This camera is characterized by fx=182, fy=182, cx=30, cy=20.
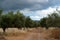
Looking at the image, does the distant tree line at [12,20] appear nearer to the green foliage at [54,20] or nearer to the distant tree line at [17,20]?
the distant tree line at [17,20]

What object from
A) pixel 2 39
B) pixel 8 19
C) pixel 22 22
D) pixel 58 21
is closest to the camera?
pixel 2 39

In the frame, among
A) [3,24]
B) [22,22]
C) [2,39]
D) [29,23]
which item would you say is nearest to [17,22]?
[22,22]

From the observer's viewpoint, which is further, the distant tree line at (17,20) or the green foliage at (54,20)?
the green foliage at (54,20)

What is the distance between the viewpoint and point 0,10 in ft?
111

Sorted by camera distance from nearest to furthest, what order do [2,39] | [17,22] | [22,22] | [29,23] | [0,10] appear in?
[2,39] < [0,10] < [17,22] < [22,22] < [29,23]

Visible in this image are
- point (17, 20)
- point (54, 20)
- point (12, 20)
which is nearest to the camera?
point (54, 20)

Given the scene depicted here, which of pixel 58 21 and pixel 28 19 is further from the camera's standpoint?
pixel 28 19

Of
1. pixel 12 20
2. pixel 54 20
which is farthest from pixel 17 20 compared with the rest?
pixel 54 20

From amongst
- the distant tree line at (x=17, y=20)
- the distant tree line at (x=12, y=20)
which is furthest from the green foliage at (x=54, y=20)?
the distant tree line at (x=12, y=20)

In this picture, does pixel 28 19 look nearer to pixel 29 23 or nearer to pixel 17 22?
pixel 29 23

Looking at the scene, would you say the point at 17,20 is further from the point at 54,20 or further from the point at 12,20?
the point at 54,20

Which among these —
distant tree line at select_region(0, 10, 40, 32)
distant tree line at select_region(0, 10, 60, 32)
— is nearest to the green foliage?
distant tree line at select_region(0, 10, 60, 32)

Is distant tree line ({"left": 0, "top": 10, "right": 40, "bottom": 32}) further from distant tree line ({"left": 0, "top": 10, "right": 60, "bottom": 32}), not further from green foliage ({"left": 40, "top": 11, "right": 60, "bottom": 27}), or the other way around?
green foliage ({"left": 40, "top": 11, "right": 60, "bottom": 27})

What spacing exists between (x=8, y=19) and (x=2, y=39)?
2044cm
